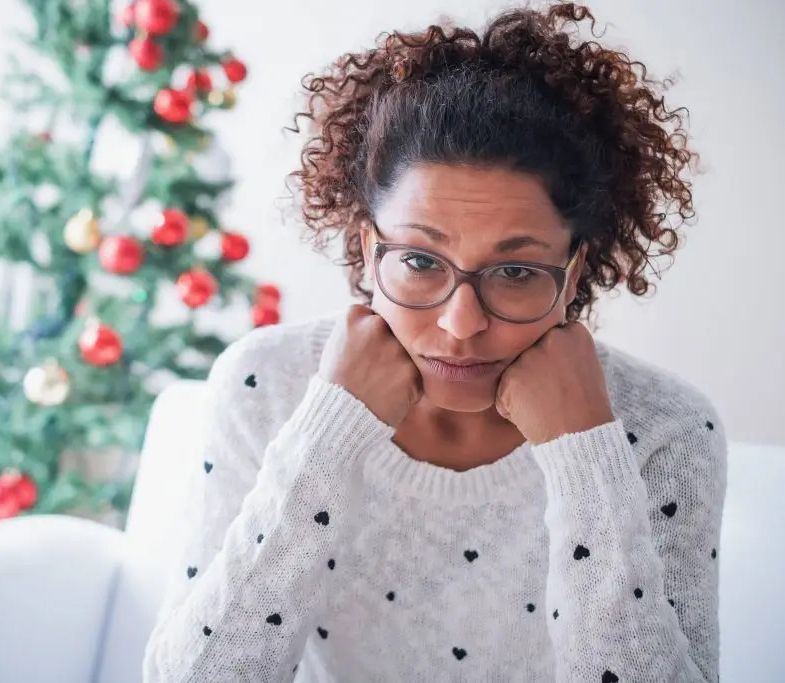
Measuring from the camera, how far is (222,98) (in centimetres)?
220

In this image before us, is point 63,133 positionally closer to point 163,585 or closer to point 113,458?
point 113,458

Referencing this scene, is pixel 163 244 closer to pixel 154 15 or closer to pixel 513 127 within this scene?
pixel 154 15

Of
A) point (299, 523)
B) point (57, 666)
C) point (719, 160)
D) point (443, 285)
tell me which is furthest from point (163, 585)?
point (719, 160)

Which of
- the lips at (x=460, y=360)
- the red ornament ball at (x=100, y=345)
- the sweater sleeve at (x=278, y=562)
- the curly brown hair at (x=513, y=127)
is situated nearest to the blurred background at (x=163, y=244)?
the red ornament ball at (x=100, y=345)

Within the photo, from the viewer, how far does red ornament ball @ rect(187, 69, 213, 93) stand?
2.12 m

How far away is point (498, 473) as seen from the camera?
48.3 inches

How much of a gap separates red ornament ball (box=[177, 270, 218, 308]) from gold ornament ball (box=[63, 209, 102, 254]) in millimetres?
235

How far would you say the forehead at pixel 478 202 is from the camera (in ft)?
3.43

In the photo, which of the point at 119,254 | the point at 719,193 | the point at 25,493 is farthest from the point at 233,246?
the point at 719,193

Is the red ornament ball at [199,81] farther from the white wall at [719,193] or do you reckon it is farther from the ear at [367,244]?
the ear at [367,244]

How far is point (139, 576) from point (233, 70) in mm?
1319

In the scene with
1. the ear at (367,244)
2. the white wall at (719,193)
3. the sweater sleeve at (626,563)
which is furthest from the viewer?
the white wall at (719,193)

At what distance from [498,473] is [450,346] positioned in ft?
0.82

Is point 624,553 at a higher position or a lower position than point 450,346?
lower
